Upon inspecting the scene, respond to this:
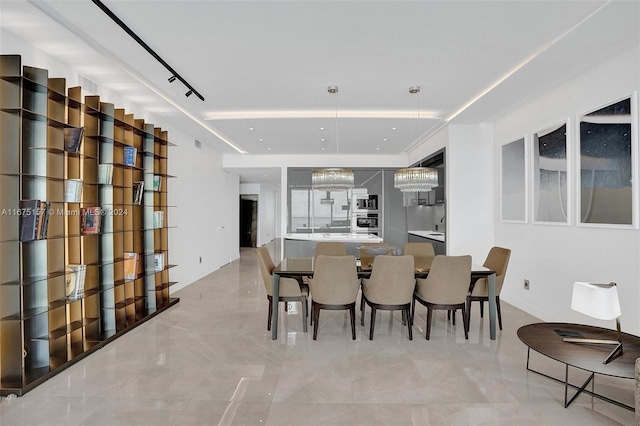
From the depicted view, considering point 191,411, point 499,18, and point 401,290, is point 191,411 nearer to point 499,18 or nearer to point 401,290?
point 401,290

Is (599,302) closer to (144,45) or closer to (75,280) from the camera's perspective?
(144,45)

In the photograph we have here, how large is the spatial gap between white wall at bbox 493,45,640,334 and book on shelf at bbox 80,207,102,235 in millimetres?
4999

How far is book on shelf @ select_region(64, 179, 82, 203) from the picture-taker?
302cm

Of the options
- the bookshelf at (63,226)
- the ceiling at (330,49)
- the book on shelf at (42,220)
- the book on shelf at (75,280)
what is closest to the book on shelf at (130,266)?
the bookshelf at (63,226)

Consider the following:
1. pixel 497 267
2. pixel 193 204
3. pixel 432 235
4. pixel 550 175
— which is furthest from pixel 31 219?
pixel 432 235

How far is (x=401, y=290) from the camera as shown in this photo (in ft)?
11.5

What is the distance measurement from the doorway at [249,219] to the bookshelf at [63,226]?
26.1 feet

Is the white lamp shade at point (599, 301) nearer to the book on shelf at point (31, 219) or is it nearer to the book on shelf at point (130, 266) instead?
the book on shelf at point (31, 219)

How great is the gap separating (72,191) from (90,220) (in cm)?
40

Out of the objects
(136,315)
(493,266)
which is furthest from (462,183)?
(136,315)

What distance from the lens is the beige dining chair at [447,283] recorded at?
345 centimetres

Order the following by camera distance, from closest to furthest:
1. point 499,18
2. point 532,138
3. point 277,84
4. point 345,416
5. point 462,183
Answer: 1. point 345,416
2. point 499,18
3. point 277,84
4. point 532,138
5. point 462,183

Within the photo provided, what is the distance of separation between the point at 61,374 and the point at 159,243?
2.20 metres

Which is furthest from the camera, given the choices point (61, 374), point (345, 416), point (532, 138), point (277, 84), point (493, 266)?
point (532, 138)
